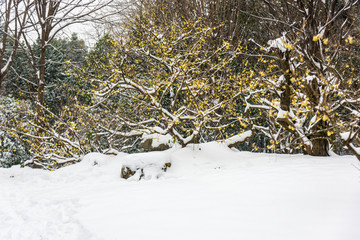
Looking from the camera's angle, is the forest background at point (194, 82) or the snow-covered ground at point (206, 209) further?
the forest background at point (194, 82)

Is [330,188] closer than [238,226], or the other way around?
[238,226]

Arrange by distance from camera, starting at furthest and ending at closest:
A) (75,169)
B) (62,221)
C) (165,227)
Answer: (75,169) < (62,221) < (165,227)

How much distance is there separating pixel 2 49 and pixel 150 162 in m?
6.05

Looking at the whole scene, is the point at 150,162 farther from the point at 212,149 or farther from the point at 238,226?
the point at 238,226

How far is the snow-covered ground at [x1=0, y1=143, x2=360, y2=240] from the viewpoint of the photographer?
238 cm

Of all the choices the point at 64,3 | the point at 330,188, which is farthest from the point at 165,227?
the point at 64,3

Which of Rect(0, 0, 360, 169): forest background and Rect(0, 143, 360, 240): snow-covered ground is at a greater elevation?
Rect(0, 0, 360, 169): forest background

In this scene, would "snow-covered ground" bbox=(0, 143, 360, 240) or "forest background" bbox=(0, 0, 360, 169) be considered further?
"forest background" bbox=(0, 0, 360, 169)

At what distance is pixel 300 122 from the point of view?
6309mm

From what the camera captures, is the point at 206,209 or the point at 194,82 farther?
the point at 194,82

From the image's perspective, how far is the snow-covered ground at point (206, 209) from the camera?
238 centimetres

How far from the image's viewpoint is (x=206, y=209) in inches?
118

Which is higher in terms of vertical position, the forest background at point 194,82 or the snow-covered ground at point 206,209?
the forest background at point 194,82

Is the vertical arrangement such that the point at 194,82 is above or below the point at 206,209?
above
